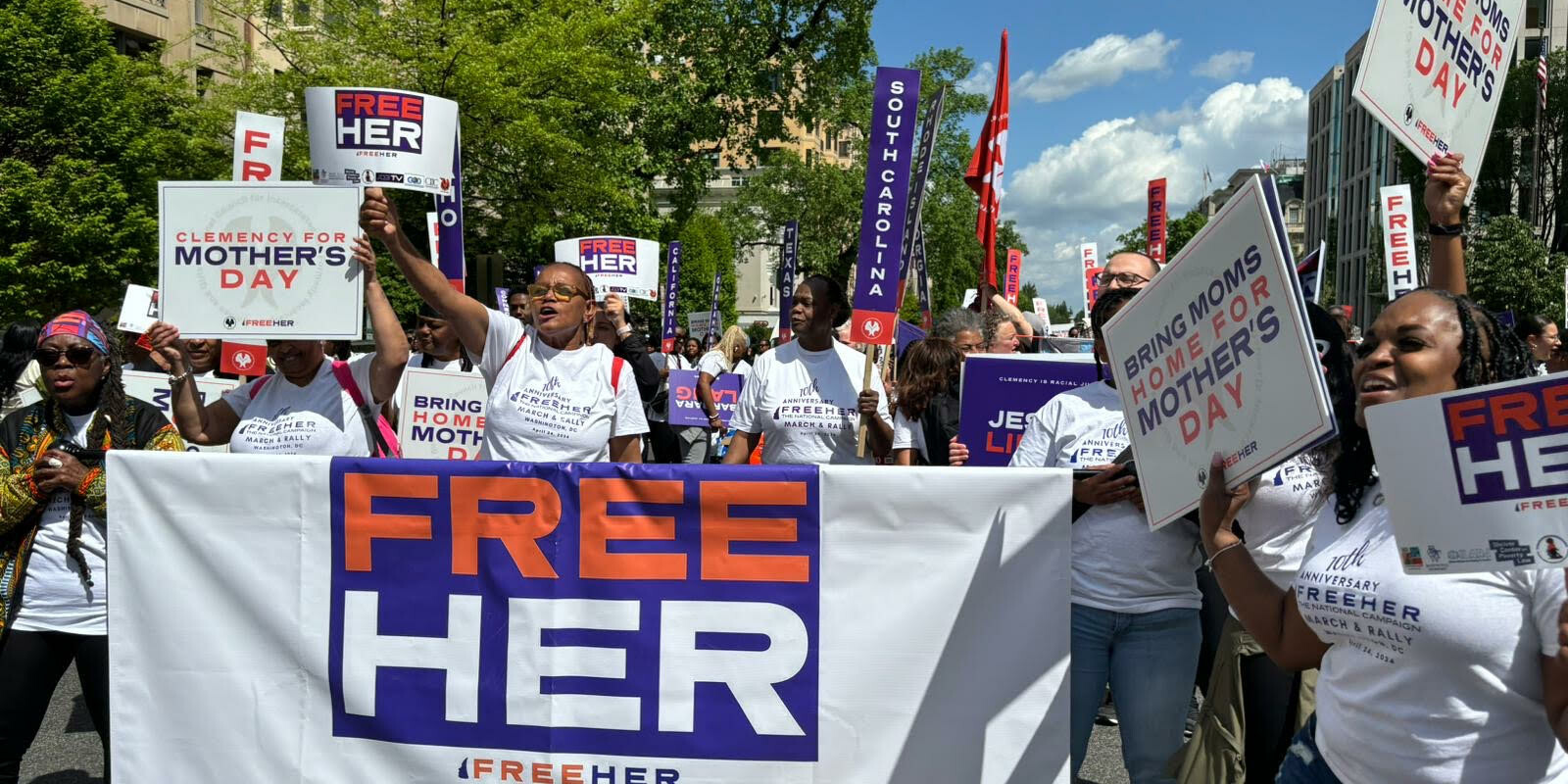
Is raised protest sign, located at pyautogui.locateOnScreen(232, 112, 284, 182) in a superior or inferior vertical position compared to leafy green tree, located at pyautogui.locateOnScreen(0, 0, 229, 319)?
inferior

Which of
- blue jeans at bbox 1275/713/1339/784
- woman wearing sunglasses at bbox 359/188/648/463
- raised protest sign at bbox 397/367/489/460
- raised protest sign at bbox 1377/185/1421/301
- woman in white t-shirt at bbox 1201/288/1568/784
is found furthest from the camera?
raised protest sign at bbox 1377/185/1421/301

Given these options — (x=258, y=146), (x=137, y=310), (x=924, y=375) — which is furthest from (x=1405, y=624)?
(x=137, y=310)

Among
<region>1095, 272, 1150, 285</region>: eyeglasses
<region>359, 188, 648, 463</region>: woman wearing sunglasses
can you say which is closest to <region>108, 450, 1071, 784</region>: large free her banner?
<region>1095, 272, 1150, 285</region>: eyeglasses

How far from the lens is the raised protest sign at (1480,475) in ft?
6.23

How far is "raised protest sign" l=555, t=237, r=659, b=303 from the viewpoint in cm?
1040

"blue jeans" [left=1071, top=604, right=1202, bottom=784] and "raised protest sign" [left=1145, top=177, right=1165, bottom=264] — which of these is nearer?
"blue jeans" [left=1071, top=604, right=1202, bottom=784]

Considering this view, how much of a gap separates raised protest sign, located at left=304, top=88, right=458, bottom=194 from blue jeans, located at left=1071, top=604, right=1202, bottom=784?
117 inches

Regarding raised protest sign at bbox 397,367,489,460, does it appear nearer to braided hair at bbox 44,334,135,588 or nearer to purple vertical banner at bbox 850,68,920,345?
purple vertical banner at bbox 850,68,920,345

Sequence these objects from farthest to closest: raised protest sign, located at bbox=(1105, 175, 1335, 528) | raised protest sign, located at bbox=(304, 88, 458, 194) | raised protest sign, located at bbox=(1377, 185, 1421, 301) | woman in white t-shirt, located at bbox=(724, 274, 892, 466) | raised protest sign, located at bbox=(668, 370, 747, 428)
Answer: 1. raised protest sign, located at bbox=(668, 370, 747, 428)
2. raised protest sign, located at bbox=(1377, 185, 1421, 301)
3. woman in white t-shirt, located at bbox=(724, 274, 892, 466)
4. raised protest sign, located at bbox=(304, 88, 458, 194)
5. raised protest sign, located at bbox=(1105, 175, 1335, 528)

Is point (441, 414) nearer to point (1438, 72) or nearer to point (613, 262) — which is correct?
point (613, 262)

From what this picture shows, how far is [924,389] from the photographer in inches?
248

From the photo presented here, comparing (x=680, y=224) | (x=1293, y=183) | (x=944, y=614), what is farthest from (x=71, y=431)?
(x=1293, y=183)

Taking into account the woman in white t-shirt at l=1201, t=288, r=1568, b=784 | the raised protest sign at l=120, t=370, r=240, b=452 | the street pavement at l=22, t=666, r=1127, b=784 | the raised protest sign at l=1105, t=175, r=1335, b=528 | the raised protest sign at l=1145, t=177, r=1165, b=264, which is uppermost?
the raised protest sign at l=1145, t=177, r=1165, b=264

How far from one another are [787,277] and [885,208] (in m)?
9.10
